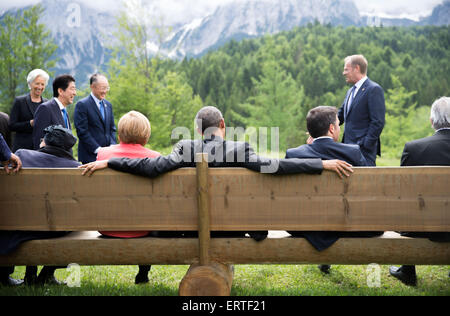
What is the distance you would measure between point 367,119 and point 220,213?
9.18 ft

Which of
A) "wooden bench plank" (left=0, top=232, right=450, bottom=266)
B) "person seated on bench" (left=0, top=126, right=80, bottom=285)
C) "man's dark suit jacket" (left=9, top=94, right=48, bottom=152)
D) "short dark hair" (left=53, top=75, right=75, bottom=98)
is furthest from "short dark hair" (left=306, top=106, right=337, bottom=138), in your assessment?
"man's dark suit jacket" (left=9, top=94, right=48, bottom=152)

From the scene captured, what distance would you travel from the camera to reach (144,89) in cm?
1959

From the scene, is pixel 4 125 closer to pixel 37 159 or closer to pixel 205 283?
pixel 37 159

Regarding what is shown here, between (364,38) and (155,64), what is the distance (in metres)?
88.9

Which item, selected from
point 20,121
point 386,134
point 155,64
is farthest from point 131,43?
point 386,134

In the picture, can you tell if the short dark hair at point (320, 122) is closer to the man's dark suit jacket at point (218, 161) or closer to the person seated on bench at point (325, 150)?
the person seated on bench at point (325, 150)

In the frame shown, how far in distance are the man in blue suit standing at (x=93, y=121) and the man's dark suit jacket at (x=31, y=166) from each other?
6.82 ft

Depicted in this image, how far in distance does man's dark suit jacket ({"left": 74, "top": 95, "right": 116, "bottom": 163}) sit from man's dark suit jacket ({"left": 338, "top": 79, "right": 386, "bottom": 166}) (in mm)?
3173

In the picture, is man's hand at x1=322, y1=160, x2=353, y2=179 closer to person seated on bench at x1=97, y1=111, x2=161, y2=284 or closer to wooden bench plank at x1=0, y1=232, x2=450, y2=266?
wooden bench plank at x1=0, y1=232, x2=450, y2=266

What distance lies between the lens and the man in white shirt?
439 cm

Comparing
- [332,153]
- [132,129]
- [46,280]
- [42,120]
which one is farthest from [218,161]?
[42,120]

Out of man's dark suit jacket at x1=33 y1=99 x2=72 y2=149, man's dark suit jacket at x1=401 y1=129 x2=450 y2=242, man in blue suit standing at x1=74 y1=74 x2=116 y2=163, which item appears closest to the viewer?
man's dark suit jacket at x1=401 y1=129 x2=450 y2=242

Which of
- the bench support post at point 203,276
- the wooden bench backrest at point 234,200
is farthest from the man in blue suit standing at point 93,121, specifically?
the bench support post at point 203,276

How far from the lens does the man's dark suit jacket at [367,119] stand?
4.58 meters
